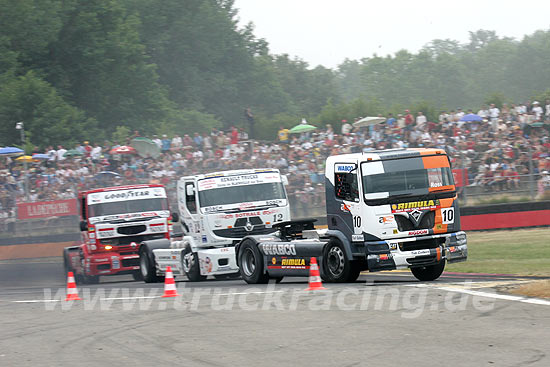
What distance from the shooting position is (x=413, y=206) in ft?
47.5

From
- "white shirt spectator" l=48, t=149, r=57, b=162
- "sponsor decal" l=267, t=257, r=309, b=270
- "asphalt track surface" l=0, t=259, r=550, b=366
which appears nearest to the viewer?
"asphalt track surface" l=0, t=259, r=550, b=366

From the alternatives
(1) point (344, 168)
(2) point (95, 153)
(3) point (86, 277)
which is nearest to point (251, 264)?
(1) point (344, 168)

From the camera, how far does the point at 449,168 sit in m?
15.0

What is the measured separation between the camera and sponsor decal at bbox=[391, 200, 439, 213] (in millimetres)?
14438

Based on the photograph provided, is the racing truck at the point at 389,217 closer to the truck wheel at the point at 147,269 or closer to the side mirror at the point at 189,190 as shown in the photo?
the side mirror at the point at 189,190

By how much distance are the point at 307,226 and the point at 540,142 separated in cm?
1195

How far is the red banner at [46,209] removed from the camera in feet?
95.9

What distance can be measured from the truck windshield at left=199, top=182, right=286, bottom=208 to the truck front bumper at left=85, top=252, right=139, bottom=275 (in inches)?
170

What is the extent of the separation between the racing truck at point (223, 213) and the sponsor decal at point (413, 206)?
433cm

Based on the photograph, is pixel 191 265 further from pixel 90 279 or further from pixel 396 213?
pixel 396 213

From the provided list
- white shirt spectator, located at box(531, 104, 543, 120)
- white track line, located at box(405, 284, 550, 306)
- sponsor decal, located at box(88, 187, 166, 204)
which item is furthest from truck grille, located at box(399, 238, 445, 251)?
white shirt spectator, located at box(531, 104, 543, 120)

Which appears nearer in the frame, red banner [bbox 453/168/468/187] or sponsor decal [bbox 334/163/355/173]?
sponsor decal [bbox 334/163/355/173]

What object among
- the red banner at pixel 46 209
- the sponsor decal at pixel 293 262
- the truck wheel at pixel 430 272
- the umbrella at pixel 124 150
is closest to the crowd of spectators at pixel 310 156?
the umbrella at pixel 124 150

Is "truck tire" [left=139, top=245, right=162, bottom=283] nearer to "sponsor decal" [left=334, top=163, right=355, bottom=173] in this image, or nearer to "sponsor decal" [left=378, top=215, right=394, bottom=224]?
"sponsor decal" [left=334, top=163, right=355, bottom=173]
